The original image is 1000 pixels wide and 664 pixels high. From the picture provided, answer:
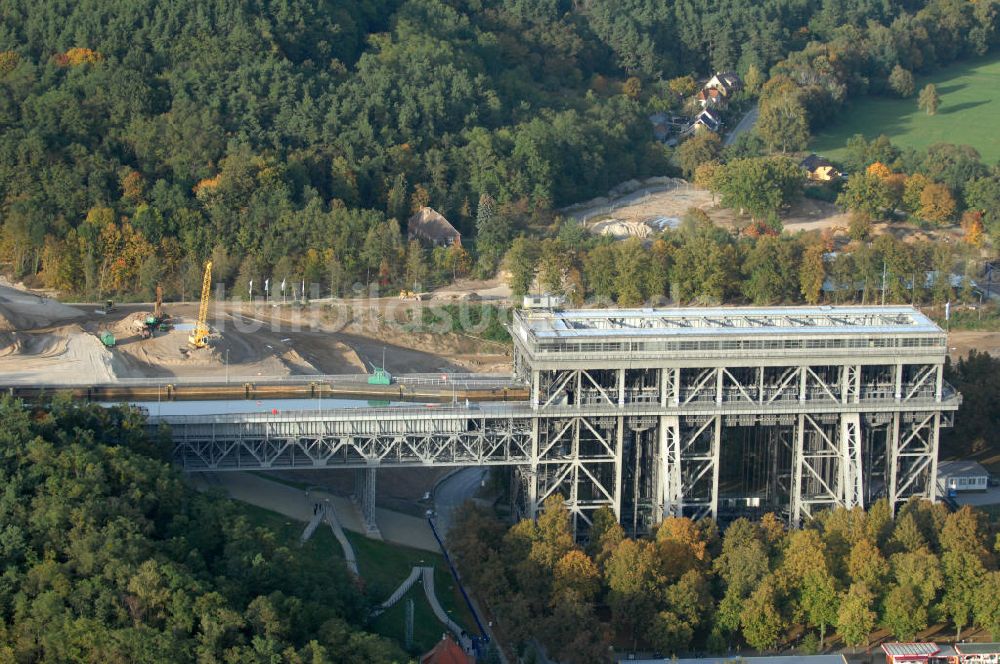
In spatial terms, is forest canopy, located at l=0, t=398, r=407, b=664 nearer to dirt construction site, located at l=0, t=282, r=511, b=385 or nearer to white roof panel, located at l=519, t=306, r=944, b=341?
dirt construction site, located at l=0, t=282, r=511, b=385

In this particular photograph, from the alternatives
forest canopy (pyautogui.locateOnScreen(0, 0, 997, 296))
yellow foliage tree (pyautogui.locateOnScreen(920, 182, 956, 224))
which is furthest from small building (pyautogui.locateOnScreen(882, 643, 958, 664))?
yellow foliage tree (pyautogui.locateOnScreen(920, 182, 956, 224))

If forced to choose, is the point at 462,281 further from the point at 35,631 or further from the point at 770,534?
the point at 35,631

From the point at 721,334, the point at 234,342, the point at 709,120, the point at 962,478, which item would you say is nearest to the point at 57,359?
the point at 234,342

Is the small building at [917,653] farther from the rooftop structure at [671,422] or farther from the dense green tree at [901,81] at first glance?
the dense green tree at [901,81]

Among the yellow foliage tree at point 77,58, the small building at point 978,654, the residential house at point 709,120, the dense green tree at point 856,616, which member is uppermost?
the yellow foliage tree at point 77,58

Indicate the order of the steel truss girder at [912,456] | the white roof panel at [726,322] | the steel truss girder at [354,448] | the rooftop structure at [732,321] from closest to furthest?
the steel truss girder at [354,448], the white roof panel at [726,322], the rooftop structure at [732,321], the steel truss girder at [912,456]

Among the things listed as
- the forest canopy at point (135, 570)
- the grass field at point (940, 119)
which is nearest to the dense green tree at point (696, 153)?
the grass field at point (940, 119)

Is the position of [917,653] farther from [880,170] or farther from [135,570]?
[880,170]
